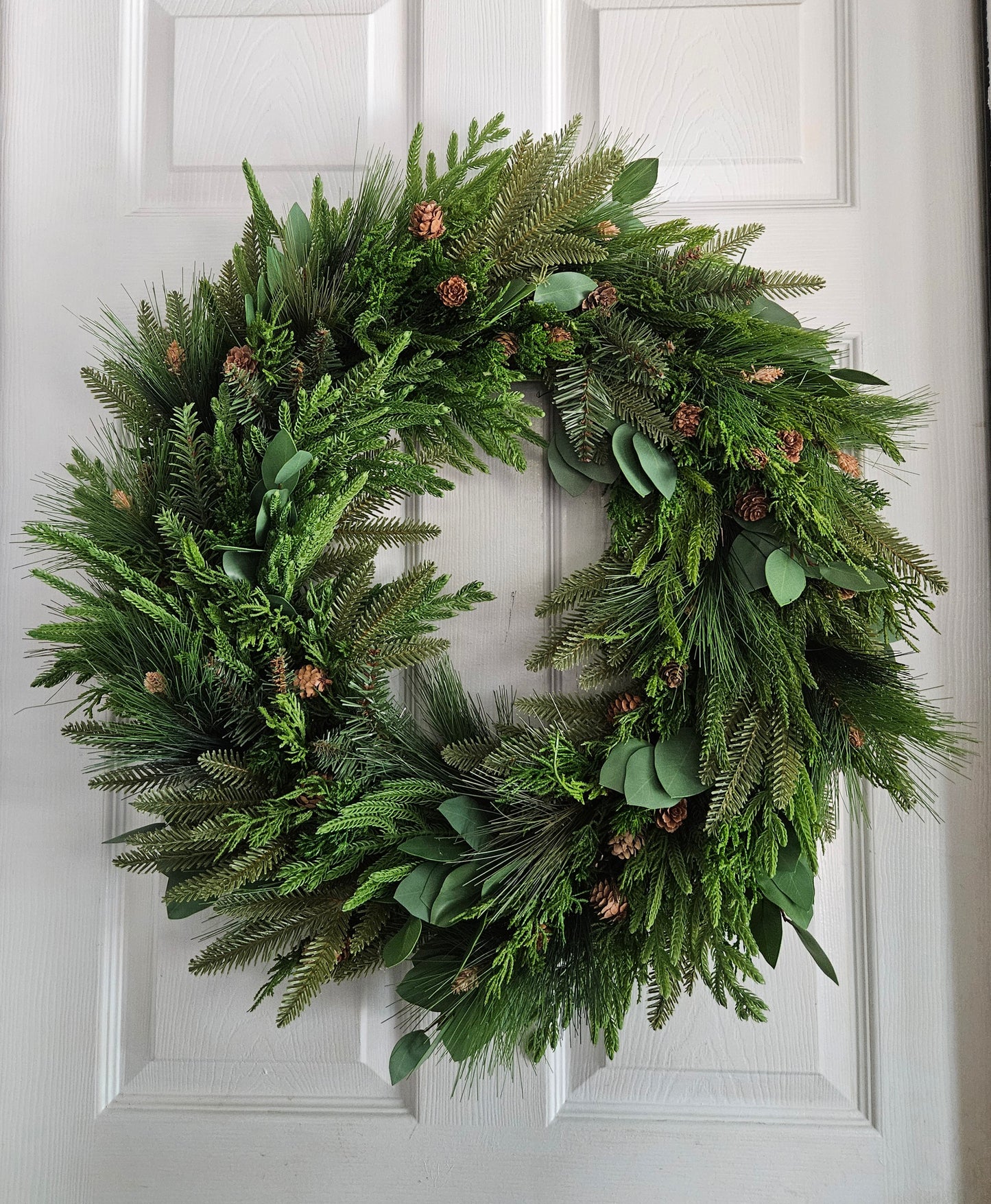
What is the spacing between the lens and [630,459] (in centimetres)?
66

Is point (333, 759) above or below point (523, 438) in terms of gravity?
below

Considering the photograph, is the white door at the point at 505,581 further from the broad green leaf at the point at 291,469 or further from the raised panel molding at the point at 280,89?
the broad green leaf at the point at 291,469

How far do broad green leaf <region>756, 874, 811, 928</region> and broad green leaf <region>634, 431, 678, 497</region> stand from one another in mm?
340

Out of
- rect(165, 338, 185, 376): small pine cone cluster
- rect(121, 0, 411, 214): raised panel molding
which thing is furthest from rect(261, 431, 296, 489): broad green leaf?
rect(121, 0, 411, 214): raised panel molding

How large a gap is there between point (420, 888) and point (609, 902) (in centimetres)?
16

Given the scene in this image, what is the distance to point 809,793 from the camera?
59 cm

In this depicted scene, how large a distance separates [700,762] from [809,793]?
9 cm

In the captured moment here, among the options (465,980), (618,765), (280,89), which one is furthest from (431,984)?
(280,89)

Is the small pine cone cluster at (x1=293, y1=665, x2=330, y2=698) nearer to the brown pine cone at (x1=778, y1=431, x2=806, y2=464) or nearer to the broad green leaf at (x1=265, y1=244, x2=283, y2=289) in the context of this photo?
the broad green leaf at (x1=265, y1=244, x2=283, y2=289)

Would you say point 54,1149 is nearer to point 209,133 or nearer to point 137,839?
point 137,839

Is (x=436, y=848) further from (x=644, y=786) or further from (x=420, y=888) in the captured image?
(x=644, y=786)

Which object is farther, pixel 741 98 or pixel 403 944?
pixel 741 98

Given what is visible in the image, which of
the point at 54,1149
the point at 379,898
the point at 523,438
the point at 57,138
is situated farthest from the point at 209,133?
the point at 54,1149

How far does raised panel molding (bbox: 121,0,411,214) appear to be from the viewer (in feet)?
2.56
